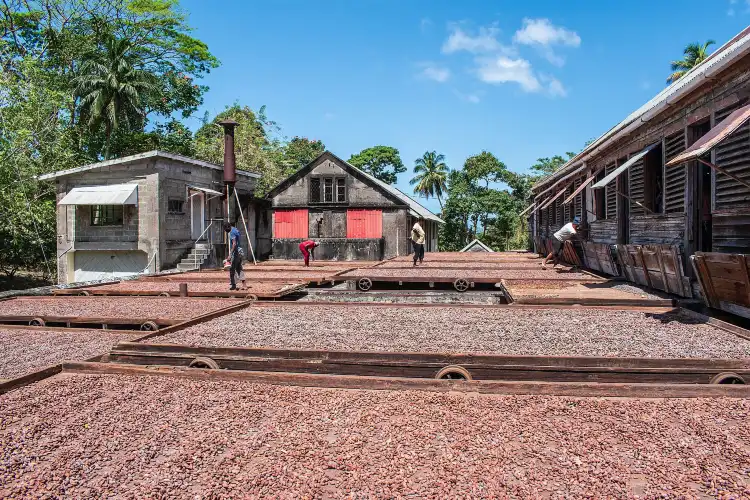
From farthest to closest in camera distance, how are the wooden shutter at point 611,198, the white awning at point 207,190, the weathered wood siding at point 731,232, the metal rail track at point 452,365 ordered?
the white awning at point 207,190, the wooden shutter at point 611,198, the weathered wood siding at point 731,232, the metal rail track at point 452,365

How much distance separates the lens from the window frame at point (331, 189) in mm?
27872

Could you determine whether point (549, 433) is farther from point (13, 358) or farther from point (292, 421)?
point (13, 358)

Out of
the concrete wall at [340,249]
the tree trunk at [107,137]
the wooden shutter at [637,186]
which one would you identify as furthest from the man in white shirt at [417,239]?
the tree trunk at [107,137]

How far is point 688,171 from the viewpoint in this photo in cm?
968

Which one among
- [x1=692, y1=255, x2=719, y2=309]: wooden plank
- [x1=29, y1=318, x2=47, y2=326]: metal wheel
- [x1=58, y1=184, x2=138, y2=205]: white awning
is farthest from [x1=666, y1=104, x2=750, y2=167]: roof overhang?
[x1=58, y1=184, x2=138, y2=205]: white awning

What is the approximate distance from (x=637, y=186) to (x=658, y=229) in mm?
1991

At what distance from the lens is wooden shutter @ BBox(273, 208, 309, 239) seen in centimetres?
2831

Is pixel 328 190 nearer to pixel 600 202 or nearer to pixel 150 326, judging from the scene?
pixel 600 202

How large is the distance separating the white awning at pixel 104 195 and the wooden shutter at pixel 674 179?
59.1 ft

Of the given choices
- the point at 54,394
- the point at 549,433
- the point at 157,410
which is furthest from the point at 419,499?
the point at 54,394

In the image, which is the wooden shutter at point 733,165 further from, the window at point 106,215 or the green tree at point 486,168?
the green tree at point 486,168

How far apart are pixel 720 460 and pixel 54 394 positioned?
5.19 metres

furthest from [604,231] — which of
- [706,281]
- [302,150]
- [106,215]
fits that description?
[302,150]

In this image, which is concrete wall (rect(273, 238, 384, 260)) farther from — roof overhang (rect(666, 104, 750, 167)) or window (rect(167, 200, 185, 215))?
roof overhang (rect(666, 104, 750, 167))
